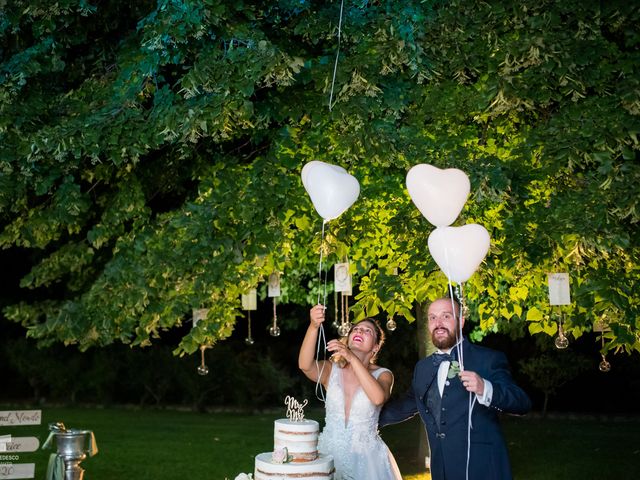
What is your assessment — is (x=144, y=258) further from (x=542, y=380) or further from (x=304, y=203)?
(x=542, y=380)

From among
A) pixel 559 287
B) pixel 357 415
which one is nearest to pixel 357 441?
pixel 357 415

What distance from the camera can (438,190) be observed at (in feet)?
14.0

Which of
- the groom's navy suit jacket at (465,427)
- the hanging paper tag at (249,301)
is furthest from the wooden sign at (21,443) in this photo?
the groom's navy suit jacket at (465,427)

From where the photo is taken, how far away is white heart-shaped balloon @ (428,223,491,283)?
4156 millimetres

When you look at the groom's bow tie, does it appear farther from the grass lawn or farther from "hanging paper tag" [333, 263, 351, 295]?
the grass lawn

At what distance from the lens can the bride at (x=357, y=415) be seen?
4.51 m

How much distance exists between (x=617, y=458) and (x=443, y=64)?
734cm

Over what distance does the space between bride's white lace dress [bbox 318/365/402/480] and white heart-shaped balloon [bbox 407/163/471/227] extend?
0.95 meters

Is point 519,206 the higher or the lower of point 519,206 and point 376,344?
the higher

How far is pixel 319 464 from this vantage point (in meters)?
3.53

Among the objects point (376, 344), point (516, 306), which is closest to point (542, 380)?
point (516, 306)

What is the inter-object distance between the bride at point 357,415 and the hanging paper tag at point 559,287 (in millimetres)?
1371

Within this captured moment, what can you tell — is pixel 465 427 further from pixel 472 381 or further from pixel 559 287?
pixel 559 287

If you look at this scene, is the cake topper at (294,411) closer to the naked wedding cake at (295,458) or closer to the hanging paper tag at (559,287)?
the naked wedding cake at (295,458)
